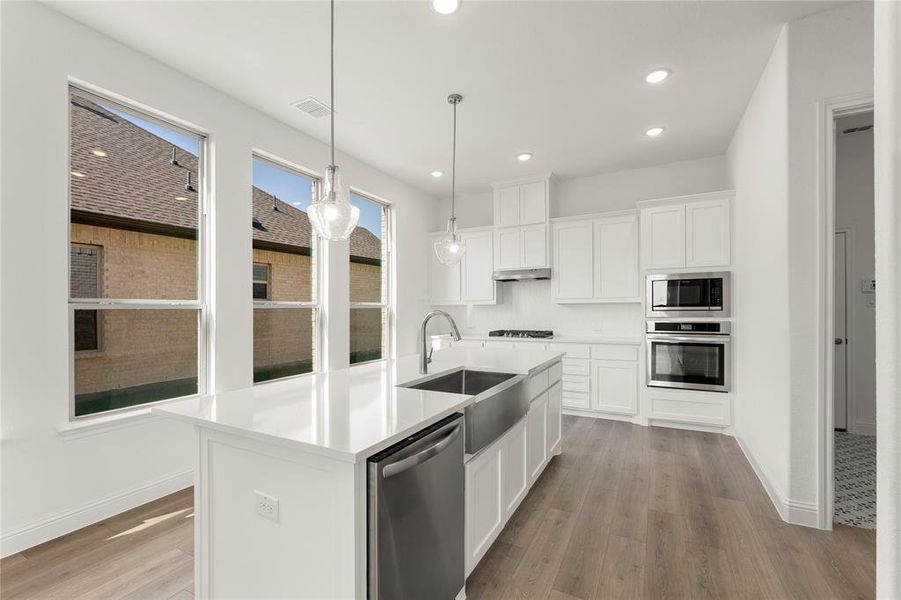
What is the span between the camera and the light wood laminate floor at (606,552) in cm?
191

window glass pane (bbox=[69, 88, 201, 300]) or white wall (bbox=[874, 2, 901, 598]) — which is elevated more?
window glass pane (bbox=[69, 88, 201, 300])

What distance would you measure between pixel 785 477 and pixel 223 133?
4684 millimetres

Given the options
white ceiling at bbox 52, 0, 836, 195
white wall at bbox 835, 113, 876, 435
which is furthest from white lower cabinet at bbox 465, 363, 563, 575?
white wall at bbox 835, 113, 876, 435

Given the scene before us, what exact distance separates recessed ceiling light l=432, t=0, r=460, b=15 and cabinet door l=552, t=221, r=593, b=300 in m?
3.32

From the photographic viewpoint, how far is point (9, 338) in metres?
2.19

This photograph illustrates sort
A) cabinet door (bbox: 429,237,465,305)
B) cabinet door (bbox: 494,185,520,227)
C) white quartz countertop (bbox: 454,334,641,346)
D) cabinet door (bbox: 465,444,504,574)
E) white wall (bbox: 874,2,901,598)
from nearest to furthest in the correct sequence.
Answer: white wall (bbox: 874,2,901,598) → cabinet door (bbox: 465,444,504,574) → white quartz countertop (bbox: 454,334,641,346) → cabinet door (bbox: 494,185,520,227) → cabinet door (bbox: 429,237,465,305)

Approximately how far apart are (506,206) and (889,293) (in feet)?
17.3

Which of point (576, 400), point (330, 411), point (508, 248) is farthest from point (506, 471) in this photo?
point (508, 248)

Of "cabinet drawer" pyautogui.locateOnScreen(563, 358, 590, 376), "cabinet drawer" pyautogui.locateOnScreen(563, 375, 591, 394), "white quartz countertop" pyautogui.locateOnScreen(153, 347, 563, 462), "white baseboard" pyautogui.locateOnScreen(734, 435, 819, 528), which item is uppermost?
"white quartz countertop" pyautogui.locateOnScreen(153, 347, 563, 462)

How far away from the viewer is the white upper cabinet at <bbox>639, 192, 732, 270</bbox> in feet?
13.5

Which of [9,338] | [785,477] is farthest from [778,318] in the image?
[9,338]

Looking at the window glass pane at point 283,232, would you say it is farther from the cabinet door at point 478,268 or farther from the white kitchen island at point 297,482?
the cabinet door at point 478,268

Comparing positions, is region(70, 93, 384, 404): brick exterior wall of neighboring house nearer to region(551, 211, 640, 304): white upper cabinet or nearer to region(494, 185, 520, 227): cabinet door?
region(494, 185, 520, 227): cabinet door

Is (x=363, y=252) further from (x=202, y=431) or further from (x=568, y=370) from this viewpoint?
(x=202, y=431)
